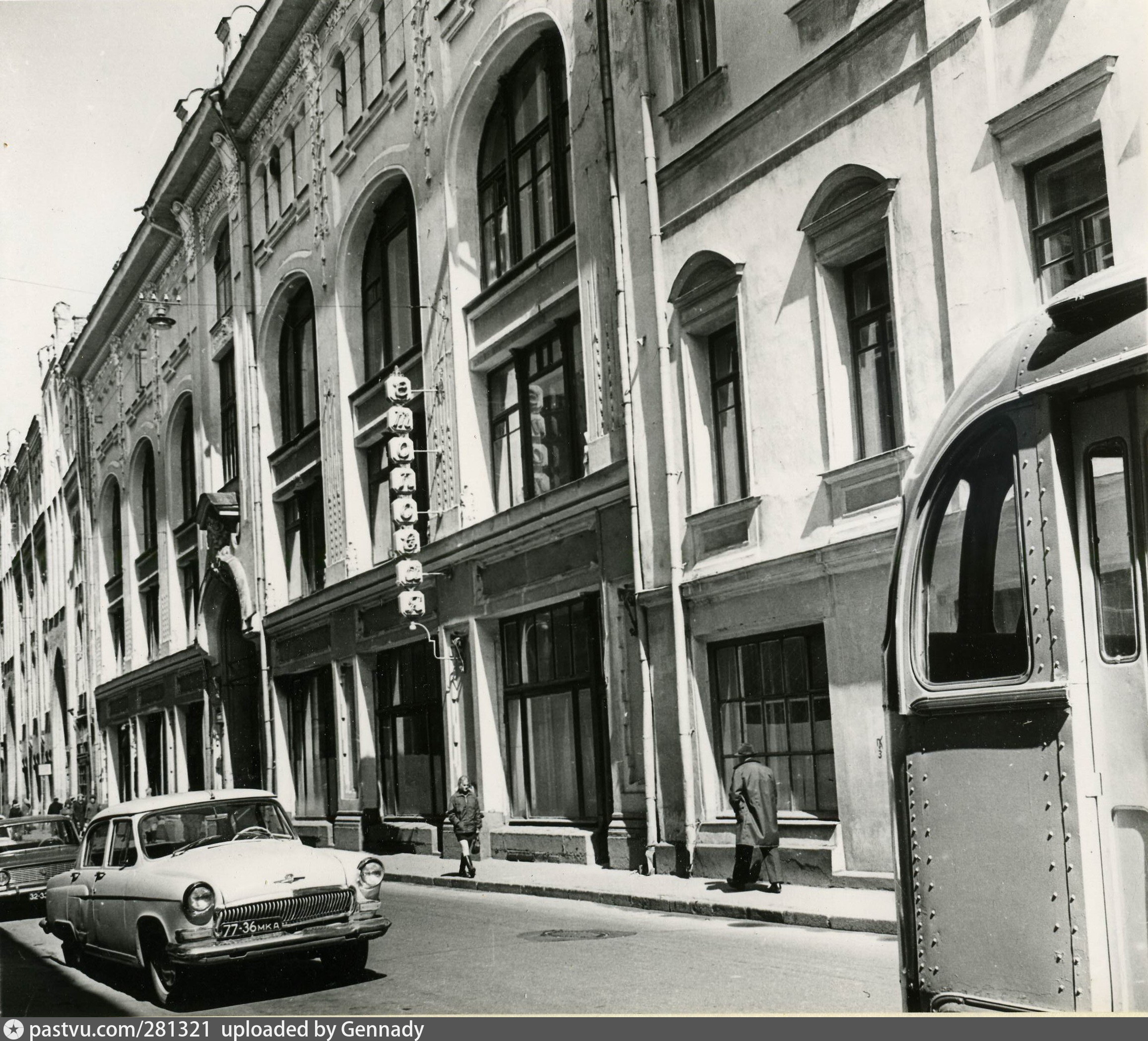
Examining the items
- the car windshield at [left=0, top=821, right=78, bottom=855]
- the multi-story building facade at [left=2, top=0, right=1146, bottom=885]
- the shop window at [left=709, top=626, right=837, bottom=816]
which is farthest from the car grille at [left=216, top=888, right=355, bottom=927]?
the car windshield at [left=0, top=821, right=78, bottom=855]

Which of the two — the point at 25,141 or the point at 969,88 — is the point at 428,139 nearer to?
the point at 969,88

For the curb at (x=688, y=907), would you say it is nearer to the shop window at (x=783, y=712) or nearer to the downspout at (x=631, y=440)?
the downspout at (x=631, y=440)

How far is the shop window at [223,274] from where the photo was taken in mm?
33312

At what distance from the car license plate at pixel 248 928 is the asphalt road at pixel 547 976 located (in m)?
0.38

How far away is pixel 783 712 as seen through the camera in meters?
15.2

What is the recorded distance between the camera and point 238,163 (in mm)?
31703

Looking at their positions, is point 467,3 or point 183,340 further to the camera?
point 183,340

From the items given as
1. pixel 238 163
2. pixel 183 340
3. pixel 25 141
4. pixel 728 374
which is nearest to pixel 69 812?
pixel 183 340

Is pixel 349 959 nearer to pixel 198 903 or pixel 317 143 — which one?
pixel 198 903

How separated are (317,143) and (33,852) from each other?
15.3m

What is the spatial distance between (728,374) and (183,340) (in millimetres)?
23877

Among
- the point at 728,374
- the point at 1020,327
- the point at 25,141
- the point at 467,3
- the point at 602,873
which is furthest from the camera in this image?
the point at 467,3

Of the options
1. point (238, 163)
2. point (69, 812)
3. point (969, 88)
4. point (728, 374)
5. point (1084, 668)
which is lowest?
point (69, 812)

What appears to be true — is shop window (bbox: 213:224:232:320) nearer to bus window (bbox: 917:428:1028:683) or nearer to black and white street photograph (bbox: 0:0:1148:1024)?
black and white street photograph (bbox: 0:0:1148:1024)
